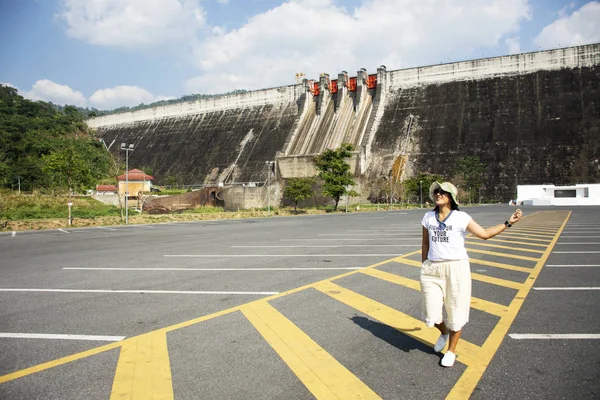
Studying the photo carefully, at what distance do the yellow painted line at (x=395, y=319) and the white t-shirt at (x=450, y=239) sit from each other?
3.13ft

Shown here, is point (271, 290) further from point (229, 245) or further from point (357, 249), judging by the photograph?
point (229, 245)

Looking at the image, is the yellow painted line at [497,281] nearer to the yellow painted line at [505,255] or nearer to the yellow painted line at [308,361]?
the yellow painted line at [505,255]

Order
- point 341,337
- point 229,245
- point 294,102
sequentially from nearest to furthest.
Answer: point 341,337
point 229,245
point 294,102

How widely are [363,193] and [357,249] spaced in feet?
142

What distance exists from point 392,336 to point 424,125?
190ft

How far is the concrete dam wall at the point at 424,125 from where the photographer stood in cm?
5075

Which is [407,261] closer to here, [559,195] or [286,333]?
[286,333]

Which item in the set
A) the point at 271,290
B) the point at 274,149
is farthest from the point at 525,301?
the point at 274,149

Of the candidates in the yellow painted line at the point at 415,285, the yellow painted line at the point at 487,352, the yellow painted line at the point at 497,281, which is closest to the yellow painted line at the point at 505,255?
the yellow painted line at the point at 497,281

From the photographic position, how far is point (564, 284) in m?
7.34

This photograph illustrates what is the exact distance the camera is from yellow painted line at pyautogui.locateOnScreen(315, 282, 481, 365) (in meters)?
4.33

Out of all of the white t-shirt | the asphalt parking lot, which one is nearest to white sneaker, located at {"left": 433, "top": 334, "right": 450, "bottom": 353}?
the asphalt parking lot

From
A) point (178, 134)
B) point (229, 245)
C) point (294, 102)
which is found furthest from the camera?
point (178, 134)

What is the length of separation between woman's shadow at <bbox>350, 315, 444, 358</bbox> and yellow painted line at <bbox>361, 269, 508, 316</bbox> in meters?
1.39
